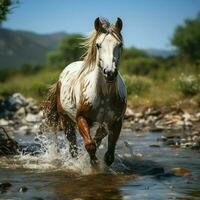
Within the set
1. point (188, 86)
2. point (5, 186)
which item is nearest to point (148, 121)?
point (188, 86)

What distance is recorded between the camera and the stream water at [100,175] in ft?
23.3

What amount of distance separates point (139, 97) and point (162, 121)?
5.16m

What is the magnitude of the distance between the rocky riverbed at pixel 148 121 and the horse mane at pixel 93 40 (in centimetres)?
407

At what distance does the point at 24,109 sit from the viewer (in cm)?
2327

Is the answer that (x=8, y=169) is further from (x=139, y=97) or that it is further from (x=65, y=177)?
(x=139, y=97)

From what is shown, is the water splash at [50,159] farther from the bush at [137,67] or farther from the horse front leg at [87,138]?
the bush at [137,67]

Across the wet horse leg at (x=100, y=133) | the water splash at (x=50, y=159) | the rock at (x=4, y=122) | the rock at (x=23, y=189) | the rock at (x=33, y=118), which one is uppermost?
the rock at (x=33, y=118)

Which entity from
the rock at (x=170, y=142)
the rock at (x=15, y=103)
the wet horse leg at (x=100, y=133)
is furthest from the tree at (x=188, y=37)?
the wet horse leg at (x=100, y=133)

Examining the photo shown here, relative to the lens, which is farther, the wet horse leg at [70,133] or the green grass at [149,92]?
the green grass at [149,92]

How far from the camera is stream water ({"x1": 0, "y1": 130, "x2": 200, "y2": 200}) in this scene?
7098mm

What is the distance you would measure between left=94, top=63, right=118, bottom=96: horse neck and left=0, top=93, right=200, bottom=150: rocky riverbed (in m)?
4.05

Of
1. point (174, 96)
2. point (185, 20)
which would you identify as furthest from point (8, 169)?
point (185, 20)

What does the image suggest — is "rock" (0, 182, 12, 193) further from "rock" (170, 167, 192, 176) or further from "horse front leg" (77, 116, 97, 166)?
"rock" (170, 167, 192, 176)

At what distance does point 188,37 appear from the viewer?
67125 millimetres
